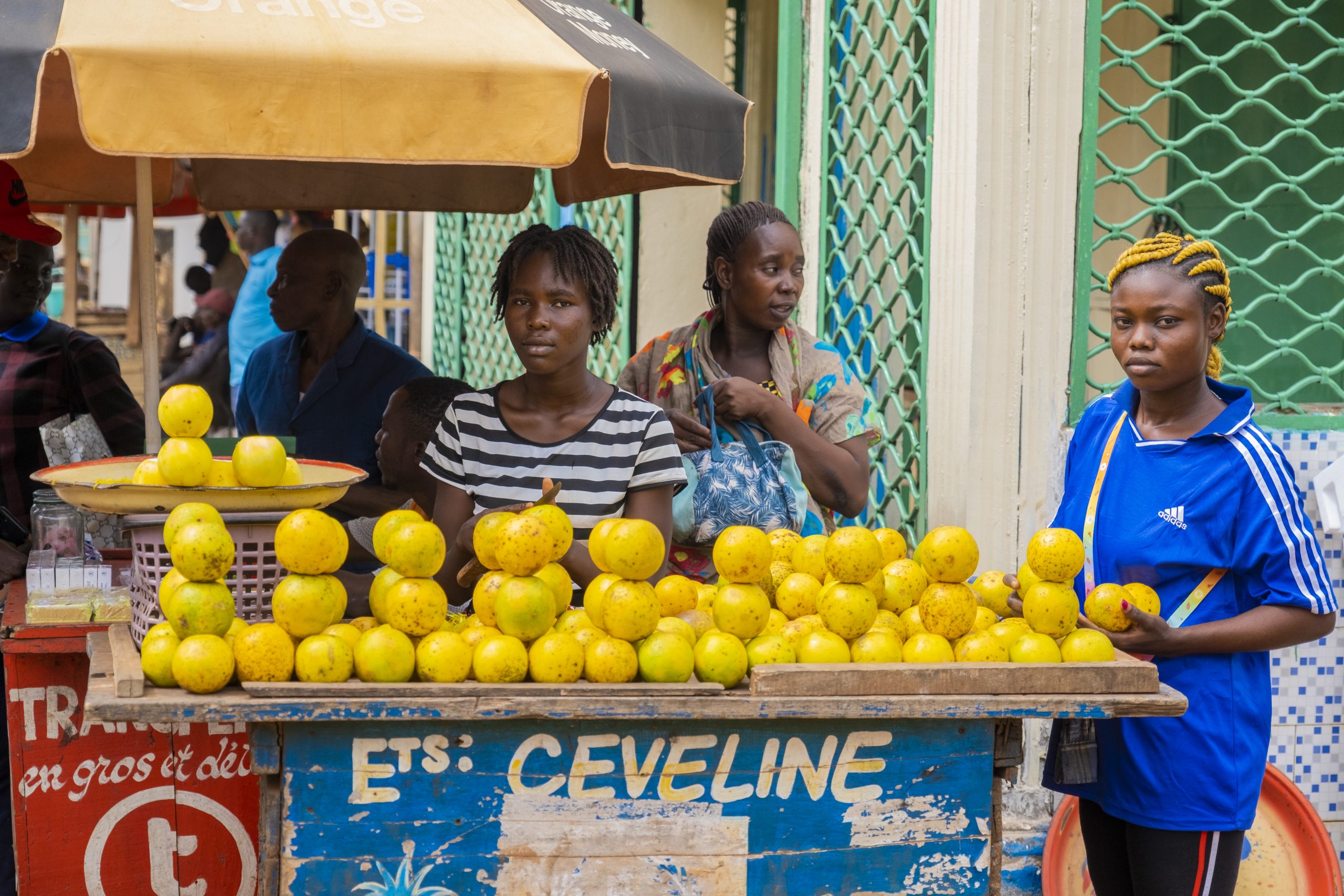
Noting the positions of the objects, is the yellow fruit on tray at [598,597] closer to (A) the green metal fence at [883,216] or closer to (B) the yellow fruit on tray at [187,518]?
(B) the yellow fruit on tray at [187,518]

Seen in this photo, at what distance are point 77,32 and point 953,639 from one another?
78.2 inches

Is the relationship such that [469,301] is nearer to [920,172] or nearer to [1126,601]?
[920,172]

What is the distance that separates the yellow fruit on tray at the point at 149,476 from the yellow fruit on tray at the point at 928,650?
1472 mm

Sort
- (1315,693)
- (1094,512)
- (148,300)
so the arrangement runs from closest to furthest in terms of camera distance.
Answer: (1094,512) → (148,300) → (1315,693)

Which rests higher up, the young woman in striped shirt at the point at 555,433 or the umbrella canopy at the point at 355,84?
the umbrella canopy at the point at 355,84

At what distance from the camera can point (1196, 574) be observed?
8.02 feet

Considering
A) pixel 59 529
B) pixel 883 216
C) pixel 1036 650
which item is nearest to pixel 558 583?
pixel 1036 650

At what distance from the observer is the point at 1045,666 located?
2219 millimetres

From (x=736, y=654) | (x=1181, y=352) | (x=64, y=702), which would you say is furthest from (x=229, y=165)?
(x=1181, y=352)

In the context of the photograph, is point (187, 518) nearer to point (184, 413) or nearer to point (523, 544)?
point (184, 413)

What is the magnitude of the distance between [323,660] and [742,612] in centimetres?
76

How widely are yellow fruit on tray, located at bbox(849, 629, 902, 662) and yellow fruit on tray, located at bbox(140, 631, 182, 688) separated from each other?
47.5 inches

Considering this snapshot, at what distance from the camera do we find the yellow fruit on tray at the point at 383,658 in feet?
6.98

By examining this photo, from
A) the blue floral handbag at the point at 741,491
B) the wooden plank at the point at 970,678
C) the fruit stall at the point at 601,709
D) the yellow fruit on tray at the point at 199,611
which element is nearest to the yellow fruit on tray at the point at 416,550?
the fruit stall at the point at 601,709
